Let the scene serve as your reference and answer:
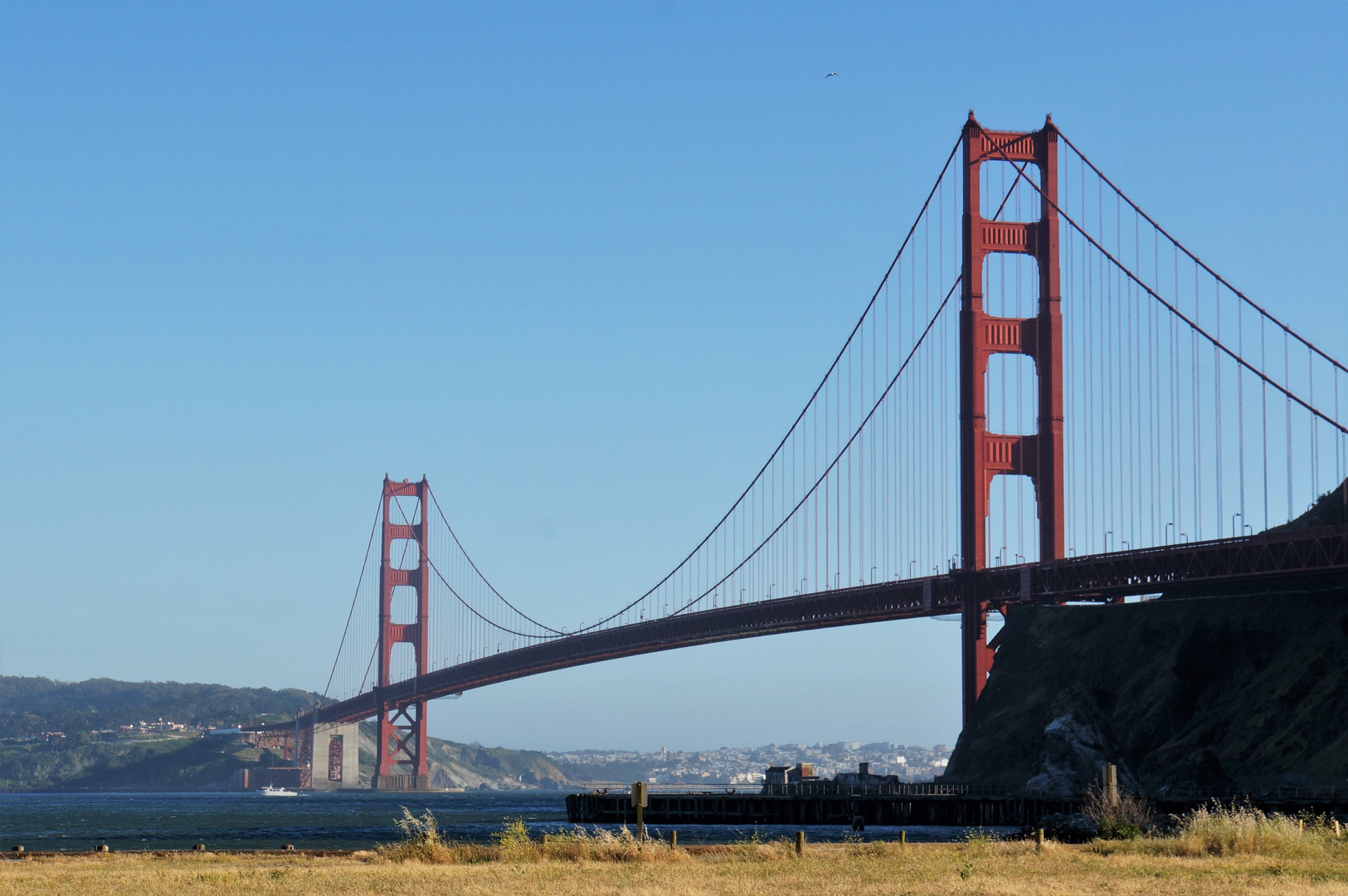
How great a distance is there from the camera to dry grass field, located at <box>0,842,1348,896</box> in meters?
30.2

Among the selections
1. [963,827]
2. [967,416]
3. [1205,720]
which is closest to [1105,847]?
[963,827]

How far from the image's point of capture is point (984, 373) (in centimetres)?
9281

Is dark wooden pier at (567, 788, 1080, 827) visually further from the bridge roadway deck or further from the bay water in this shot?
the bridge roadway deck

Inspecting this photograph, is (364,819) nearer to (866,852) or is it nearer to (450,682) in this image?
(866,852)

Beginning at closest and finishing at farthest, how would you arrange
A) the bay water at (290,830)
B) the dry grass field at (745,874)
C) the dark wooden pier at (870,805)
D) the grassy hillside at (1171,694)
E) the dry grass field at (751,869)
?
the dry grass field at (745,874), the dry grass field at (751,869), the bay water at (290,830), the dark wooden pier at (870,805), the grassy hillside at (1171,694)

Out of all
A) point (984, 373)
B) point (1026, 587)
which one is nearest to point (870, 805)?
point (1026, 587)

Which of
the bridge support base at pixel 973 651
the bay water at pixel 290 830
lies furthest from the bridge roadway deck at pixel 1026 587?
the bay water at pixel 290 830

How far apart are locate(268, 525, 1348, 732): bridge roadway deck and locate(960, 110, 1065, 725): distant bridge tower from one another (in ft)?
7.00

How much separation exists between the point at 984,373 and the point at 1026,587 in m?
12.5

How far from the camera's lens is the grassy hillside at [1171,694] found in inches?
2972

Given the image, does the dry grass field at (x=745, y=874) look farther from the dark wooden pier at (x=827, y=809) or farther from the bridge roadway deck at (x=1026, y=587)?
the bridge roadway deck at (x=1026, y=587)

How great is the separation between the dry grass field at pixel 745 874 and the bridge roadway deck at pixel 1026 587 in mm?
37893

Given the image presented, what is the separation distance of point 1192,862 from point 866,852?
8.22m

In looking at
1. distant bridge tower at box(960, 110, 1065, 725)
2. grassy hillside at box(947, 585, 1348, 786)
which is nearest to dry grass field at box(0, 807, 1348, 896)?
grassy hillside at box(947, 585, 1348, 786)
